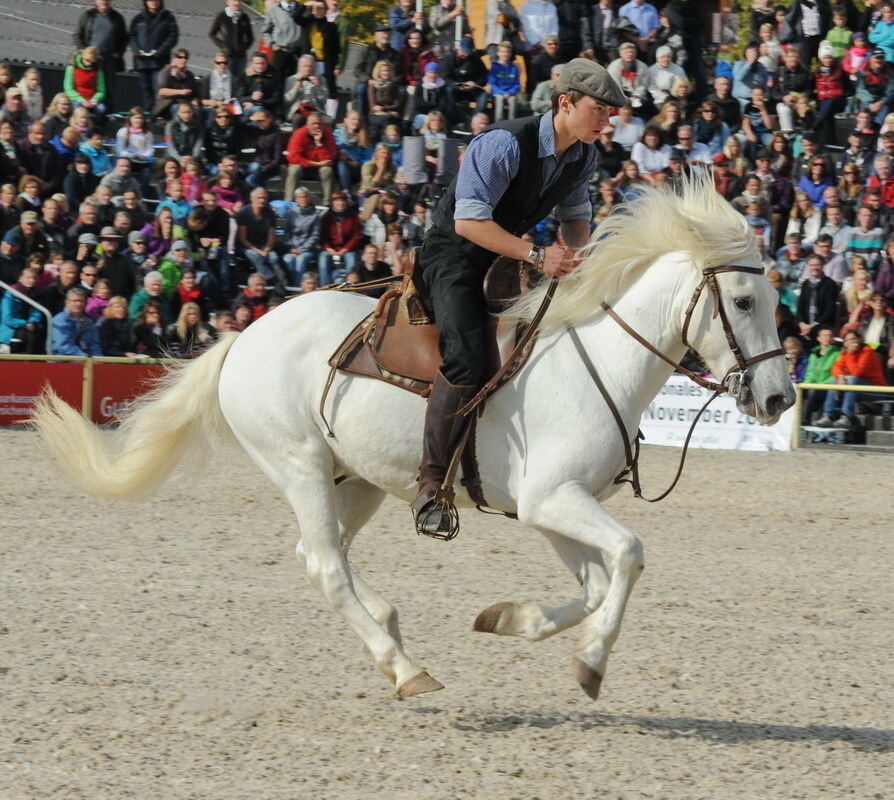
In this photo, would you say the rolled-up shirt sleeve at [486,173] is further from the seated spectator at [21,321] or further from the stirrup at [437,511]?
the seated spectator at [21,321]

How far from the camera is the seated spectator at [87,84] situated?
648 inches

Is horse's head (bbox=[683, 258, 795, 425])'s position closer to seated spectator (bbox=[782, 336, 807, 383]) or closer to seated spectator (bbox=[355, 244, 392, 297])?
seated spectator (bbox=[782, 336, 807, 383])

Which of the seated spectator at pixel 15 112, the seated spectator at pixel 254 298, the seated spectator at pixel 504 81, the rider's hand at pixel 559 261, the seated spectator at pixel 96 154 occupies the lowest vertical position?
the seated spectator at pixel 254 298

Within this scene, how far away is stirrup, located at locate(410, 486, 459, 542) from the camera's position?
558cm

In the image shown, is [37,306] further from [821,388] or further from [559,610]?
[559,610]

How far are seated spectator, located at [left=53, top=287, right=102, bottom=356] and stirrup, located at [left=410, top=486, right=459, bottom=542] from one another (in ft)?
29.6

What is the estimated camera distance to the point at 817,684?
621cm

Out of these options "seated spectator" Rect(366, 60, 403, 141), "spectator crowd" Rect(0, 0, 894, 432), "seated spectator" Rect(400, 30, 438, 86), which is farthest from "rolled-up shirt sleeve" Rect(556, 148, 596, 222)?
"seated spectator" Rect(400, 30, 438, 86)

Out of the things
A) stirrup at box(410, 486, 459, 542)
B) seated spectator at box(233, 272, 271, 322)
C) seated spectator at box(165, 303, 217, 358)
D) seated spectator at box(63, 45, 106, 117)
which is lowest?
seated spectator at box(165, 303, 217, 358)

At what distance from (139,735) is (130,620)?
1.75 metres

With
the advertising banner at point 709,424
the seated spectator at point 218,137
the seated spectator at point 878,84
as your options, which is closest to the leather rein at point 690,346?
the advertising banner at point 709,424

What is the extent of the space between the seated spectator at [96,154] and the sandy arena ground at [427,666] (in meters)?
6.03

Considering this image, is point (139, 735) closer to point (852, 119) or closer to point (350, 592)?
point (350, 592)

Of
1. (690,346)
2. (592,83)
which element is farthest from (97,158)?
(690,346)
